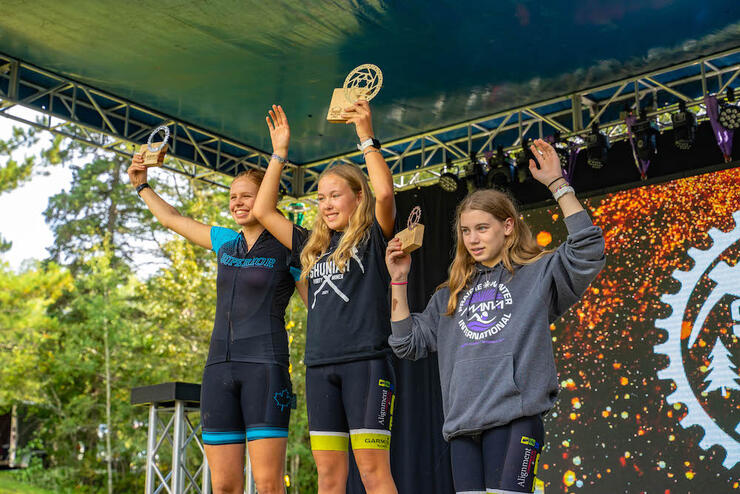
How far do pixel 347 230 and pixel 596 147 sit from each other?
10.8 ft

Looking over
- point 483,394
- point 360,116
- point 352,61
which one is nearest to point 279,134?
point 360,116

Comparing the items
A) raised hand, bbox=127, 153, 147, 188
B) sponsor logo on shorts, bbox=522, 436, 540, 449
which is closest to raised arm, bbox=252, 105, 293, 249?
raised hand, bbox=127, 153, 147, 188

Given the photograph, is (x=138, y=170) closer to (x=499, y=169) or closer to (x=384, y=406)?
(x=384, y=406)

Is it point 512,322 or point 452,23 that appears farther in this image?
point 452,23

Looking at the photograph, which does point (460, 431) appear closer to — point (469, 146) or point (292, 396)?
point (292, 396)

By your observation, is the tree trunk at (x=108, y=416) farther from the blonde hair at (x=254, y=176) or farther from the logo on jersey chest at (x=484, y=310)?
the logo on jersey chest at (x=484, y=310)

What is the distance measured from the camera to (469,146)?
579cm

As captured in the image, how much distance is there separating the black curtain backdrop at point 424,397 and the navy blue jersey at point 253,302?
3244mm

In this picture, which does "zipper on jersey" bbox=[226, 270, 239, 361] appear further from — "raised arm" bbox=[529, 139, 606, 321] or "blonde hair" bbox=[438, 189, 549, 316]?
"raised arm" bbox=[529, 139, 606, 321]

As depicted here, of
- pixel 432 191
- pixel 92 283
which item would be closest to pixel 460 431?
pixel 432 191

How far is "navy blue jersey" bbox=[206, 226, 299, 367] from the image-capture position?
2.39 metres

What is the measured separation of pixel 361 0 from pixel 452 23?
1.96ft

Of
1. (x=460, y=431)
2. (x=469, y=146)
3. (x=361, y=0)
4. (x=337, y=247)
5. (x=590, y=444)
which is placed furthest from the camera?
(x=469, y=146)

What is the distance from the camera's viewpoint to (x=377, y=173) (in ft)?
7.44
